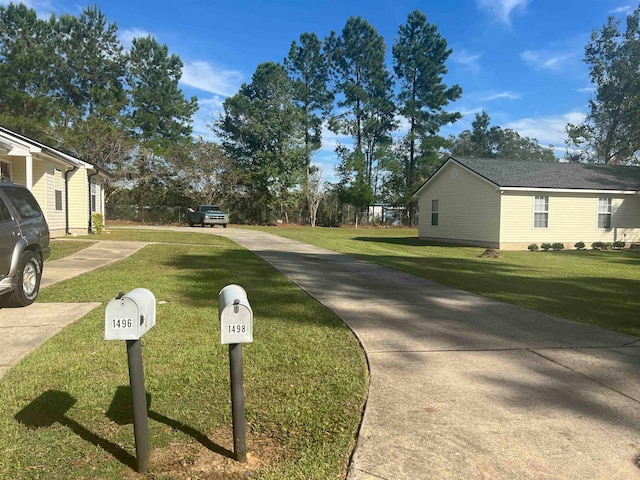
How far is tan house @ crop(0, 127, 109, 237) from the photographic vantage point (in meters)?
14.1

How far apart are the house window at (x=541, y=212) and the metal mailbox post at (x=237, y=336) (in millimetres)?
20474

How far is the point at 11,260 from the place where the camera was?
19.9 feet

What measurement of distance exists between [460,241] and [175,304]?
60.3 ft

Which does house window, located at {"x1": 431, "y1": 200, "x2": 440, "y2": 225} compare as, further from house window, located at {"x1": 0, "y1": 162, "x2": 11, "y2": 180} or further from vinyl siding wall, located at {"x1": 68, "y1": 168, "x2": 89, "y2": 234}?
house window, located at {"x1": 0, "y1": 162, "x2": 11, "y2": 180}

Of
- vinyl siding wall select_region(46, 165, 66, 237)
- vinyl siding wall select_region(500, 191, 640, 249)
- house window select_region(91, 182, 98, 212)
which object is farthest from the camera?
house window select_region(91, 182, 98, 212)

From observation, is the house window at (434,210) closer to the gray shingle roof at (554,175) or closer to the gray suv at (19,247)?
the gray shingle roof at (554,175)

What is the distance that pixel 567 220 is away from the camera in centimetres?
2075

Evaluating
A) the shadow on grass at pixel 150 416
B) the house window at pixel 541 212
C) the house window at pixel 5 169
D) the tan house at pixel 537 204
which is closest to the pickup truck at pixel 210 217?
the tan house at pixel 537 204

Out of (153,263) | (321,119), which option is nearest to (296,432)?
(153,263)

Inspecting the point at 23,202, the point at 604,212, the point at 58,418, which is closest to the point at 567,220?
the point at 604,212

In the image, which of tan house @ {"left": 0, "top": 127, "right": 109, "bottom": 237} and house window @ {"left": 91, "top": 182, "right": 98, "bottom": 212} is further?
house window @ {"left": 91, "top": 182, "right": 98, "bottom": 212}

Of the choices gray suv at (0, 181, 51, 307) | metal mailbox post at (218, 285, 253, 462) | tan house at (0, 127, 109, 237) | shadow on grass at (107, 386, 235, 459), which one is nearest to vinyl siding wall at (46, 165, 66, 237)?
tan house at (0, 127, 109, 237)

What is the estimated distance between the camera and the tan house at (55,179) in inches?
555

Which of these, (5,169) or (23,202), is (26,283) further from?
(5,169)
